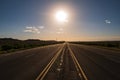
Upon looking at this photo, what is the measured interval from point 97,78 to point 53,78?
2301 mm

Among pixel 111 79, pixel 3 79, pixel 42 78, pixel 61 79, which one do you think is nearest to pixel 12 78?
pixel 3 79

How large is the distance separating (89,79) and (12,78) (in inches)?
156

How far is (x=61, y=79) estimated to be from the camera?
368 inches

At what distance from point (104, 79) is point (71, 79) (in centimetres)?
170

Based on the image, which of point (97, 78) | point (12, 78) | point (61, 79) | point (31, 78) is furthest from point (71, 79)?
point (12, 78)

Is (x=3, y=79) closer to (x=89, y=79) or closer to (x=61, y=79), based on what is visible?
(x=61, y=79)

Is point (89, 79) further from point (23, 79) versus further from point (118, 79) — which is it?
point (23, 79)

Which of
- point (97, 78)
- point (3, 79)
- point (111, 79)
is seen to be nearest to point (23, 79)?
point (3, 79)

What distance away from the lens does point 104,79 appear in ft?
31.1

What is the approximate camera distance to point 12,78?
31.7 feet

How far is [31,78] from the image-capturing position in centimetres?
948

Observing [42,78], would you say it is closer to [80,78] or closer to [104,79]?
[80,78]

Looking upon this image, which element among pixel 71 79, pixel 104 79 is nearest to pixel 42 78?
pixel 71 79

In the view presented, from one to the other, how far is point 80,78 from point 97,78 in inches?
35.4
